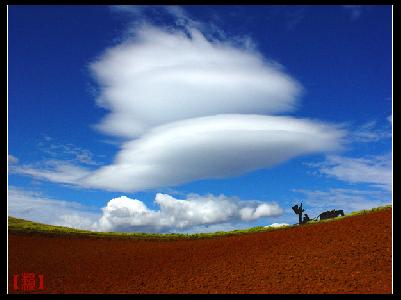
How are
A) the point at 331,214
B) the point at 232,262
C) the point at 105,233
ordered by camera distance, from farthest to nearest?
the point at 105,233, the point at 331,214, the point at 232,262

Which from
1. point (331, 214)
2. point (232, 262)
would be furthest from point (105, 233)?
point (331, 214)

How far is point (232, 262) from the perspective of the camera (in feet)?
73.4

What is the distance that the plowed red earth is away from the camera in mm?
17844

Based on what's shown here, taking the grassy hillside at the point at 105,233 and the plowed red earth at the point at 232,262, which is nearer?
the plowed red earth at the point at 232,262

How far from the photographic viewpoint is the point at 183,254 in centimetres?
2581

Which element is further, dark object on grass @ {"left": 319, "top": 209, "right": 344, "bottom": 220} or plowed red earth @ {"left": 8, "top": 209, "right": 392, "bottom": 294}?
dark object on grass @ {"left": 319, "top": 209, "right": 344, "bottom": 220}

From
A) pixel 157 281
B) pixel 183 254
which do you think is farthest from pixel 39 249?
pixel 157 281

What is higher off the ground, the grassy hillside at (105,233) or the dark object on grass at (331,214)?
the dark object on grass at (331,214)

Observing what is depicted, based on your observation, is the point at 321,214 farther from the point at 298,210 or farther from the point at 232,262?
the point at 232,262

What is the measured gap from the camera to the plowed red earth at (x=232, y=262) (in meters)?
17.8

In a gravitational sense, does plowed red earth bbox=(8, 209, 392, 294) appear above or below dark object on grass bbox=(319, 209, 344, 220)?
below

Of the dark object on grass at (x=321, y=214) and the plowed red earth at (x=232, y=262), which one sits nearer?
the plowed red earth at (x=232, y=262)

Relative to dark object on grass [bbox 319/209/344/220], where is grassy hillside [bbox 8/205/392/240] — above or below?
below

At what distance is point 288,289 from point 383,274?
4.21 meters
